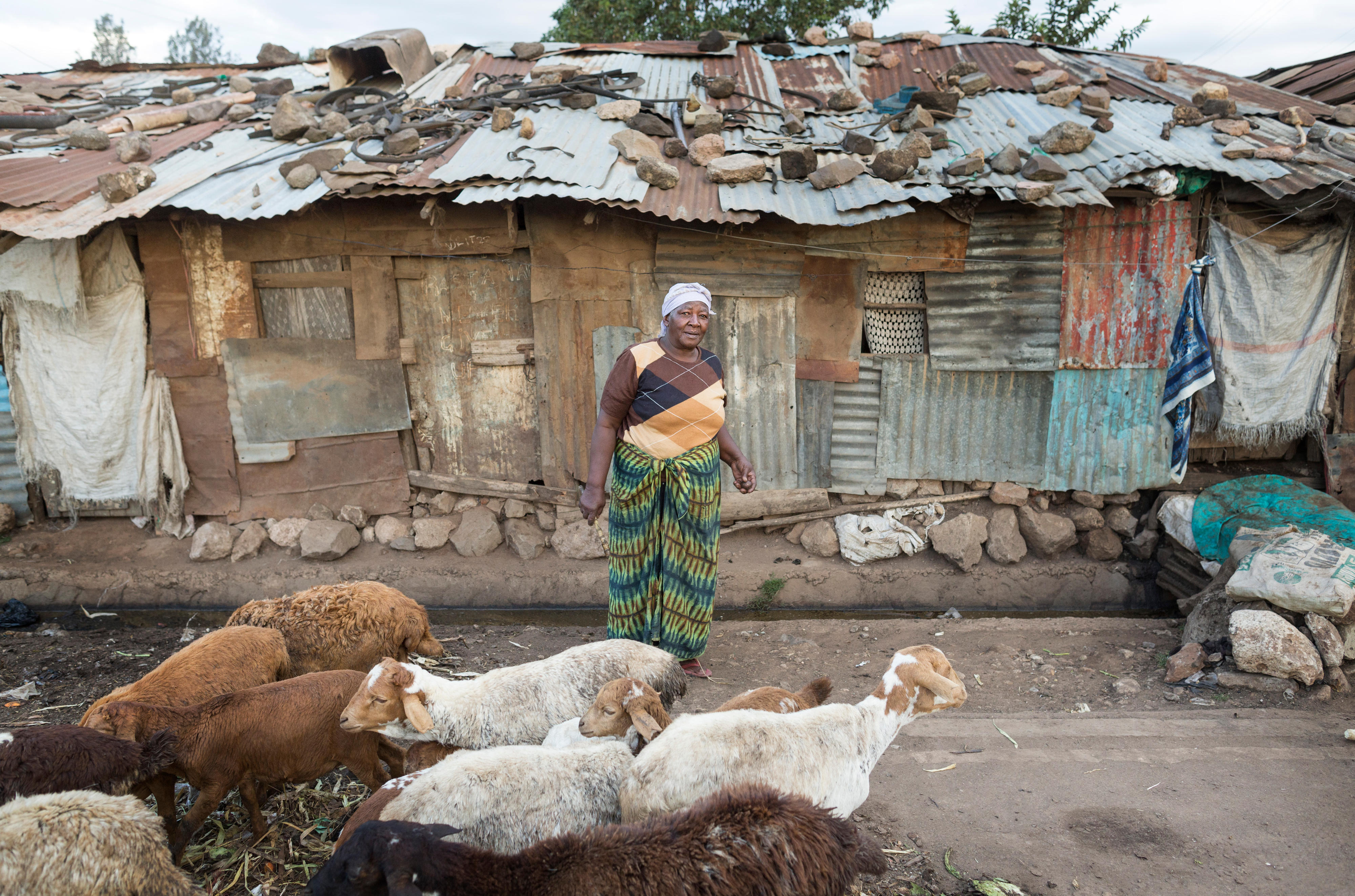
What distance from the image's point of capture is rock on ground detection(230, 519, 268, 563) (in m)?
7.39

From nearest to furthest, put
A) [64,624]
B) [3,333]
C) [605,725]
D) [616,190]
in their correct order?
[605,725]
[616,190]
[64,624]
[3,333]

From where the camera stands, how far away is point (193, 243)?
7.04 meters

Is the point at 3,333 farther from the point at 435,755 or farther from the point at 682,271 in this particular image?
the point at 435,755

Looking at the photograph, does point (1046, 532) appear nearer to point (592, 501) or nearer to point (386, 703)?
point (592, 501)

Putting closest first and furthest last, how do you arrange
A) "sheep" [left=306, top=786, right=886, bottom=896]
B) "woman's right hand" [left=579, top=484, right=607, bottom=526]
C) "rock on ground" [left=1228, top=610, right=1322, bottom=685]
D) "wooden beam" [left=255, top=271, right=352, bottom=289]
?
"sheep" [left=306, top=786, right=886, bottom=896] → "woman's right hand" [left=579, top=484, right=607, bottom=526] → "rock on ground" [left=1228, top=610, right=1322, bottom=685] → "wooden beam" [left=255, top=271, right=352, bottom=289]

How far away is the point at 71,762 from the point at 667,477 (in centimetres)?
278

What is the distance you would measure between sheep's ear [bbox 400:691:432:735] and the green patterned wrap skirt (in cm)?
168

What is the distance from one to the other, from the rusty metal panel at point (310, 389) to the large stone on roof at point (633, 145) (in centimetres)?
275

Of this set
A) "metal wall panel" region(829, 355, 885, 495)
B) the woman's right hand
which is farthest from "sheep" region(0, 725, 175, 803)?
"metal wall panel" region(829, 355, 885, 495)

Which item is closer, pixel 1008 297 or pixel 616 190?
pixel 616 190

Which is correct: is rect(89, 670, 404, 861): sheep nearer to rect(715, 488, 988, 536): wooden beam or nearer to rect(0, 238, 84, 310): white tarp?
rect(715, 488, 988, 536): wooden beam

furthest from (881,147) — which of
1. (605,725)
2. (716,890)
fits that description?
(716,890)

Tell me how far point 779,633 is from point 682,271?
3093 mm

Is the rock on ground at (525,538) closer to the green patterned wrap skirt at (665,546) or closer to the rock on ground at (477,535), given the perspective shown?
the rock on ground at (477,535)
